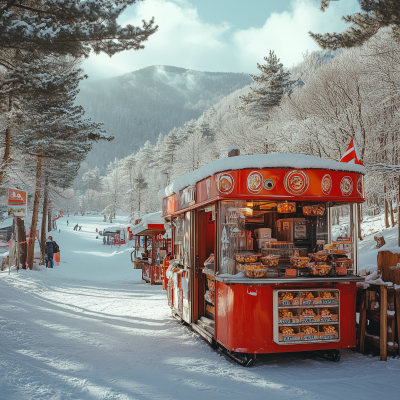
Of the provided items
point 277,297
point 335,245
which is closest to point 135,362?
point 277,297

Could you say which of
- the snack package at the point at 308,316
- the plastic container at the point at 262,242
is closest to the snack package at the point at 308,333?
the snack package at the point at 308,316

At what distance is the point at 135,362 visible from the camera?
5.77 m

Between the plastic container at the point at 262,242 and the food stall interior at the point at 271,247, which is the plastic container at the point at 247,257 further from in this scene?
the plastic container at the point at 262,242

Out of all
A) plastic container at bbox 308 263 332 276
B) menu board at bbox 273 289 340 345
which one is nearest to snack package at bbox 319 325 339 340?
menu board at bbox 273 289 340 345

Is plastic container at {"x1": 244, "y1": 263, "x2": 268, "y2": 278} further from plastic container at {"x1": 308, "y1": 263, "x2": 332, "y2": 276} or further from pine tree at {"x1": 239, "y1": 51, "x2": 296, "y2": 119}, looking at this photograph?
pine tree at {"x1": 239, "y1": 51, "x2": 296, "y2": 119}

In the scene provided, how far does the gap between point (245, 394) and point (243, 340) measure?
3.75 ft

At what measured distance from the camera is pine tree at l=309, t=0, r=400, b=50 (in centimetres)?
831

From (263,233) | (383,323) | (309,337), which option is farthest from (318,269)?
(263,233)

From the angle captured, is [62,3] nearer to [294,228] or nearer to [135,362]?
[294,228]

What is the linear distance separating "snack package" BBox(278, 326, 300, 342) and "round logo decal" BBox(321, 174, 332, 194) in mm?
2141

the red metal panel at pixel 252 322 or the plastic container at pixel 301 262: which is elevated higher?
the plastic container at pixel 301 262

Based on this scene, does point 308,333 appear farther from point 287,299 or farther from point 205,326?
point 205,326

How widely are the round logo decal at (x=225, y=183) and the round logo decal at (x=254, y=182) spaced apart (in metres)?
0.25

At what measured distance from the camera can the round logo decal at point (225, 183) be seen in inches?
228
